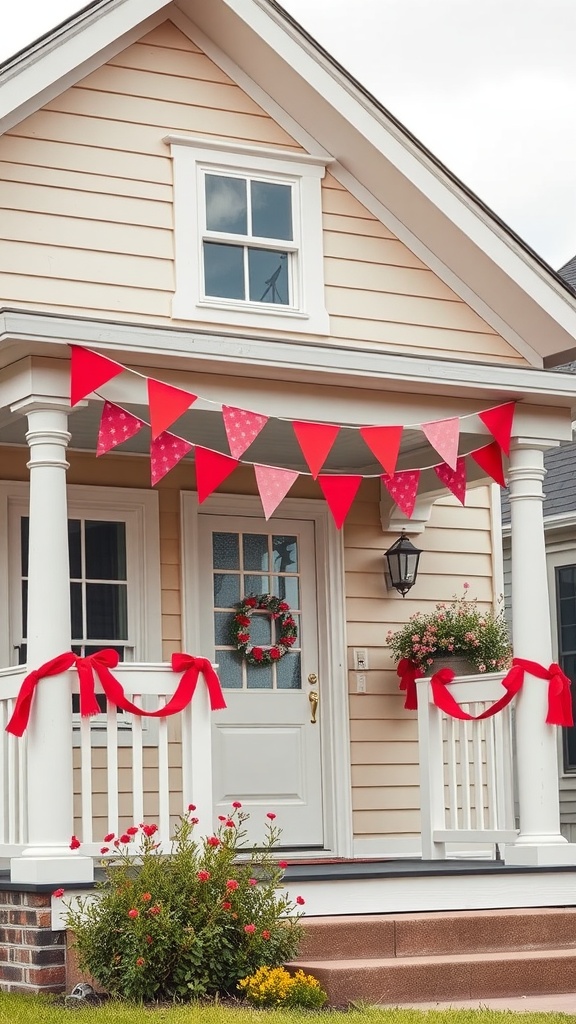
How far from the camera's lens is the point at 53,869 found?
6.64 m

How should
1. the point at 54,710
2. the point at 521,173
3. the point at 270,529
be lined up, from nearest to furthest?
the point at 54,710
the point at 270,529
the point at 521,173

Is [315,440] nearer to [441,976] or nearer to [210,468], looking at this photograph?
[210,468]

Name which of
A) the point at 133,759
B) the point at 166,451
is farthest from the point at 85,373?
the point at 133,759

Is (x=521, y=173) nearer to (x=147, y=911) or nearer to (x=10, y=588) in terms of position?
(x=10, y=588)

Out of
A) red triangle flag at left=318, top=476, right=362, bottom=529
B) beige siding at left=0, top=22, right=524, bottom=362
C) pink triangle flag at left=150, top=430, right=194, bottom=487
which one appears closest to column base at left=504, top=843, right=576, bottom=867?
red triangle flag at left=318, top=476, right=362, bottom=529

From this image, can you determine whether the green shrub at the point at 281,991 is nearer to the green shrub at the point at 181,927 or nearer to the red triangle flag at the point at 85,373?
the green shrub at the point at 181,927

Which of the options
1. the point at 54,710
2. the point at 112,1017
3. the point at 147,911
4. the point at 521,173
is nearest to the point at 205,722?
the point at 54,710

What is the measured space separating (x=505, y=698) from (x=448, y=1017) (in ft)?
9.00

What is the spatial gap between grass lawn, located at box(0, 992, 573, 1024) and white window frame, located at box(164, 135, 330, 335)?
423 centimetres

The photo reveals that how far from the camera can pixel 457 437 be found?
7.98m

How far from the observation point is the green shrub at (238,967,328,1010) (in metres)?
5.88

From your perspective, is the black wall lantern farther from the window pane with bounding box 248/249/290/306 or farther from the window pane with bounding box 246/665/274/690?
the window pane with bounding box 248/249/290/306

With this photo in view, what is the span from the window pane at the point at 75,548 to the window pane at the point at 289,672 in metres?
1.50

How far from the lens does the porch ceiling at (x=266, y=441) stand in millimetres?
8234
